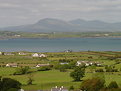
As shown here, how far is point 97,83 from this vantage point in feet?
135

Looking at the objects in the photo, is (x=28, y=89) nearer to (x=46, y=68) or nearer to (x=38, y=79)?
(x=38, y=79)

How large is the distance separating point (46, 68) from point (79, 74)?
51.3ft

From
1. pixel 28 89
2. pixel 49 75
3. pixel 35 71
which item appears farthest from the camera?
pixel 35 71

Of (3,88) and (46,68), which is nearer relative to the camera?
(3,88)

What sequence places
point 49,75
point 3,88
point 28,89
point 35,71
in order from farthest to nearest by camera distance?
point 35,71 < point 49,75 < point 28,89 < point 3,88

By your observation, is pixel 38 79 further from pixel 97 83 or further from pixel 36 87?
pixel 97 83

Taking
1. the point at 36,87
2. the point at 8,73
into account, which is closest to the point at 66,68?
the point at 8,73

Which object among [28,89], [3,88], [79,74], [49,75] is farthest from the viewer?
[49,75]

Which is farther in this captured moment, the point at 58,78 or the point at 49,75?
the point at 49,75

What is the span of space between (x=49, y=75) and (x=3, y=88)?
2001 centimetres

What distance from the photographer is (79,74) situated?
53.7 m

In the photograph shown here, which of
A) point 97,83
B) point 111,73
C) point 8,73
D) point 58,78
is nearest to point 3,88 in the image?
point 97,83

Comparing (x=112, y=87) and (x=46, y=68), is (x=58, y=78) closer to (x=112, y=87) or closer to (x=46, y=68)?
(x=46, y=68)

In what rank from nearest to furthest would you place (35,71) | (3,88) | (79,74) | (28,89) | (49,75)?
(3,88)
(28,89)
(79,74)
(49,75)
(35,71)
